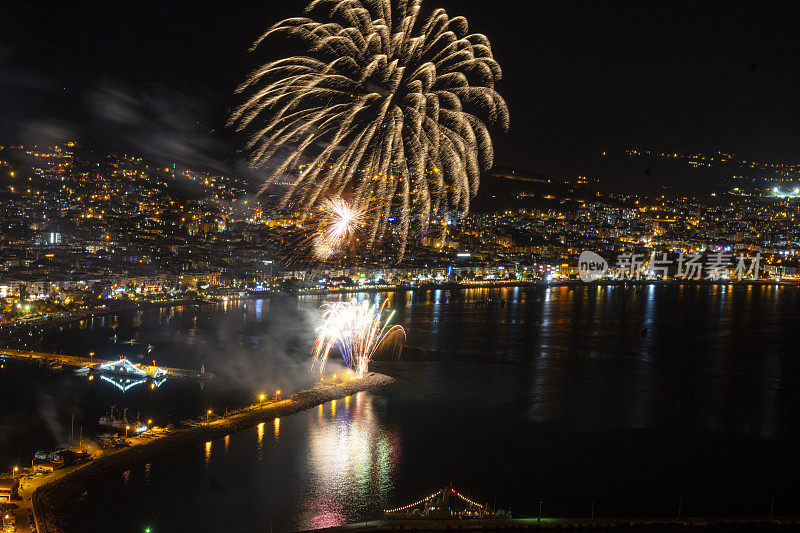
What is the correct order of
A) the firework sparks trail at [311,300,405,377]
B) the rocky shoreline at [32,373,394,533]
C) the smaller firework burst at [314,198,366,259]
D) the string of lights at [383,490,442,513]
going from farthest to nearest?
the smaller firework burst at [314,198,366,259], the firework sparks trail at [311,300,405,377], the string of lights at [383,490,442,513], the rocky shoreline at [32,373,394,533]

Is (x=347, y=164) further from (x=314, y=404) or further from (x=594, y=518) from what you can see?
(x=594, y=518)

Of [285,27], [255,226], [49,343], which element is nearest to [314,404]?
[285,27]

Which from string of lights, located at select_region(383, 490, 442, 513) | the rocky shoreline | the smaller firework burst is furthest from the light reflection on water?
the smaller firework burst

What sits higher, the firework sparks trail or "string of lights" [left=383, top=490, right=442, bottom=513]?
the firework sparks trail

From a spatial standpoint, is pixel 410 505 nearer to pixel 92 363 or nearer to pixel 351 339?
pixel 351 339

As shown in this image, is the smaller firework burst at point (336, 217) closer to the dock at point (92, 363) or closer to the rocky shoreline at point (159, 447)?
the rocky shoreline at point (159, 447)

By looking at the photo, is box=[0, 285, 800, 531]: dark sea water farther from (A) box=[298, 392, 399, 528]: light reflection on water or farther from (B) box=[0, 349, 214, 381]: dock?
(B) box=[0, 349, 214, 381]: dock

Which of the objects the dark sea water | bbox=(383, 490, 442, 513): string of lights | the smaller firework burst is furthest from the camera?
the smaller firework burst

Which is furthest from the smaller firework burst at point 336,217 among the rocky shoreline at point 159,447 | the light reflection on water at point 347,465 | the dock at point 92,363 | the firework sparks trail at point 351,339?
the light reflection on water at point 347,465
